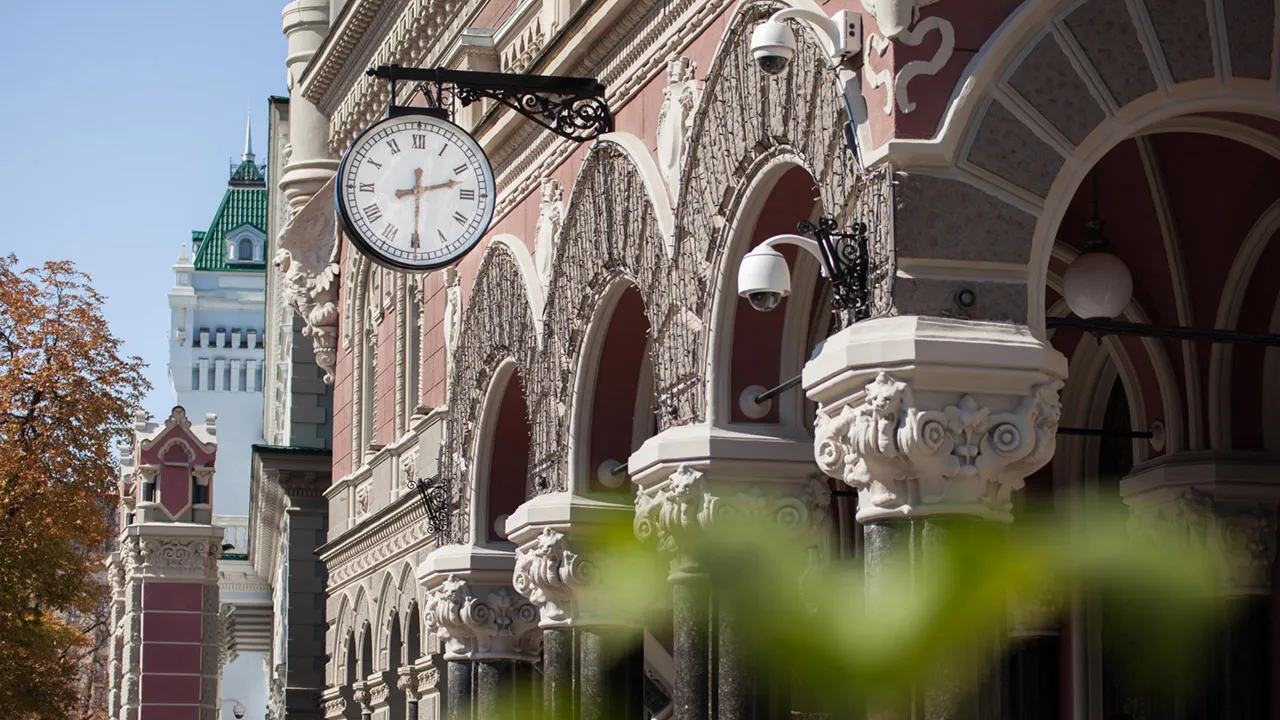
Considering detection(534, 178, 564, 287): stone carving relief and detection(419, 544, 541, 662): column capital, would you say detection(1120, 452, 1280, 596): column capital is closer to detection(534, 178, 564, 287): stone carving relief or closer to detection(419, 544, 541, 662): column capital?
detection(534, 178, 564, 287): stone carving relief

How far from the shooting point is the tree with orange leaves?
30975 mm

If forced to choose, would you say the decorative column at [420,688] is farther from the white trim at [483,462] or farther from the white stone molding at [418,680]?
the white trim at [483,462]

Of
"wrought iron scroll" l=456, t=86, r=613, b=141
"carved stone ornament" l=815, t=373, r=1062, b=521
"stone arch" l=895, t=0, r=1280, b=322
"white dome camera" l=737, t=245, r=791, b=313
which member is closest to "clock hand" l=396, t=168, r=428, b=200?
"wrought iron scroll" l=456, t=86, r=613, b=141

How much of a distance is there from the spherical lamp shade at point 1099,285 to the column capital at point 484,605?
823 cm

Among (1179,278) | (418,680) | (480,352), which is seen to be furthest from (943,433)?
(418,680)

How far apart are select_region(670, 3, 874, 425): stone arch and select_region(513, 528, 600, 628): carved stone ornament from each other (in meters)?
2.50

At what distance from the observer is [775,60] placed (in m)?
12.0

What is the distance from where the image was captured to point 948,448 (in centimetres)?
1080

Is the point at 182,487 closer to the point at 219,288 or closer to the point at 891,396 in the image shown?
the point at 891,396

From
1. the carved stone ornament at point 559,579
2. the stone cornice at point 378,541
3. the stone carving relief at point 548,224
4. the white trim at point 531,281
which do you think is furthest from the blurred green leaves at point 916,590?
the stone cornice at point 378,541

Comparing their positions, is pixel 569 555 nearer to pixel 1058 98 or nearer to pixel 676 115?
pixel 676 115

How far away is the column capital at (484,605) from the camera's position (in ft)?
66.3

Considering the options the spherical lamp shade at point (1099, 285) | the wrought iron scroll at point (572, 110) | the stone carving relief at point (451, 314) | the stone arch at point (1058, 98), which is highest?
the wrought iron scroll at point (572, 110)

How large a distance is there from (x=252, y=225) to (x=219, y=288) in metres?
3.80
